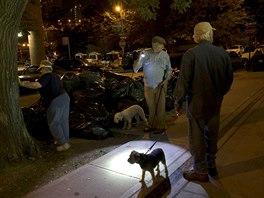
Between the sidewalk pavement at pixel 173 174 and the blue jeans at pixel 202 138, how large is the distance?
0.90 feet

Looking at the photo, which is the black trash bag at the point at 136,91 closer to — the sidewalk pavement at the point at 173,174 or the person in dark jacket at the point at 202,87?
the sidewalk pavement at the point at 173,174

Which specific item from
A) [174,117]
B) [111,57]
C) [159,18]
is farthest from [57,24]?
[174,117]

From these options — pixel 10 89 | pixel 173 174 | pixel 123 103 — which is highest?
pixel 10 89

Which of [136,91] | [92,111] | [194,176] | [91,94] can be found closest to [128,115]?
[92,111]

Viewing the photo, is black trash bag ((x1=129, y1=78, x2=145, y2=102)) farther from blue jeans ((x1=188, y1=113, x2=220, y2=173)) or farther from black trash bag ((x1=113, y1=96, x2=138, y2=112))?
blue jeans ((x1=188, y1=113, x2=220, y2=173))

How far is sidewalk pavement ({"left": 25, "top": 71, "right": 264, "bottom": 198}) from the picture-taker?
4.42 meters

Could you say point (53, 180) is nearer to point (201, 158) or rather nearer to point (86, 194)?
point (86, 194)

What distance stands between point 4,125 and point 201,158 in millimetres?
2882

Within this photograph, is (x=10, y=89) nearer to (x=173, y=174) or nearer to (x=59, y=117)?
(x=59, y=117)

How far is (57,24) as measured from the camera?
4041 cm

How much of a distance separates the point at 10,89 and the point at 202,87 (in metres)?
2.82

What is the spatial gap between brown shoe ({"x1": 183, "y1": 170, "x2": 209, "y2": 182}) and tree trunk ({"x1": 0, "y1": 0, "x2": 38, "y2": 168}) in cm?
252

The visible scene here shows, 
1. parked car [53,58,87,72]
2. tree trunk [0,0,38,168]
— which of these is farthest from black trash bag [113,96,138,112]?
parked car [53,58,87,72]

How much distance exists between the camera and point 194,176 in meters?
4.75
